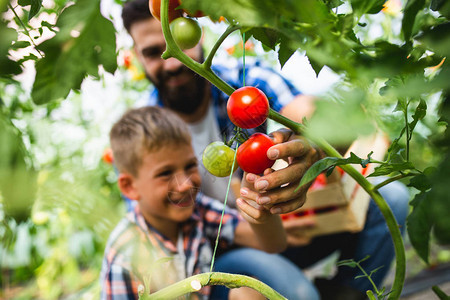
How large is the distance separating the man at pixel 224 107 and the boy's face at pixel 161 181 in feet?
0.34

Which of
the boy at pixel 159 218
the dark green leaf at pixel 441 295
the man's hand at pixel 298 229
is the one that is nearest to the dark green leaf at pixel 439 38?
the dark green leaf at pixel 441 295

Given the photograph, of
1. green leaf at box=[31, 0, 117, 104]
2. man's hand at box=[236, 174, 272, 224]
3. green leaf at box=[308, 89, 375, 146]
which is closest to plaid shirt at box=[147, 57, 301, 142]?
man's hand at box=[236, 174, 272, 224]

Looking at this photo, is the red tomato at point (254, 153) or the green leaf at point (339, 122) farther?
the red tomato at point (254, 153)

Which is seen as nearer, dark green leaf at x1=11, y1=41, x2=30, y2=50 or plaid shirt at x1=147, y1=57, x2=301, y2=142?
dark green leaf at x1=11, y1=41, x2=30, y2=50

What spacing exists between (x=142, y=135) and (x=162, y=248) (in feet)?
1.25

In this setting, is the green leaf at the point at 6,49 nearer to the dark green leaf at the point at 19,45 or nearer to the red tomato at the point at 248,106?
the dark green leaf at the point at 19,45

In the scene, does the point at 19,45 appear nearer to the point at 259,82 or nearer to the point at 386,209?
the point at 386,209

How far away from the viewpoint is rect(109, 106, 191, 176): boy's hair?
1381 mm

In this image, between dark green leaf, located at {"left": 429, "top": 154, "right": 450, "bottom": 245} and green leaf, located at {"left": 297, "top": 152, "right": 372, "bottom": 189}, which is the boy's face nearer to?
green leaf, located at {"left": 297, "top": 152, "right": 372, "bottom": 189}

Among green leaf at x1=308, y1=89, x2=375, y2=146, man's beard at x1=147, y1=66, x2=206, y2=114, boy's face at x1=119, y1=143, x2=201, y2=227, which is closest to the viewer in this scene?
green leaf at x1=308, y1=89, x2=375, y2=146

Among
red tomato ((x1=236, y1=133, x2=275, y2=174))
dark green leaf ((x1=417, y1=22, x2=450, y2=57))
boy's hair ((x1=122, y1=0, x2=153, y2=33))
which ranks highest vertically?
dark green leaf ((x1=417, y1=22, x2=450, y2=57))

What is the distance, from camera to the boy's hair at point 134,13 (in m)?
1.65

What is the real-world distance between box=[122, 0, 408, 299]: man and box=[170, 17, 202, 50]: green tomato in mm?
717

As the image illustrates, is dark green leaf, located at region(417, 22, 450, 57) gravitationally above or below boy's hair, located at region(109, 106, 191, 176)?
above
